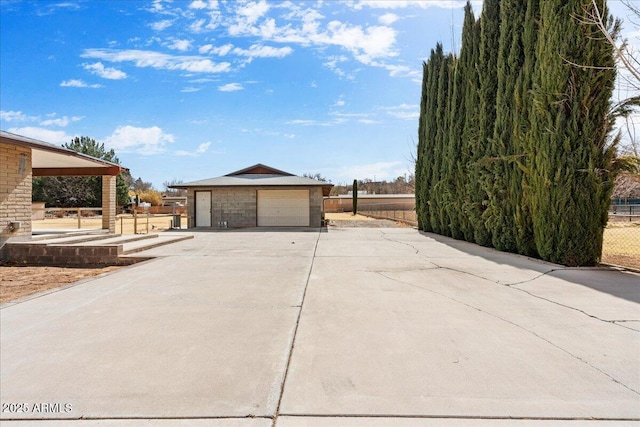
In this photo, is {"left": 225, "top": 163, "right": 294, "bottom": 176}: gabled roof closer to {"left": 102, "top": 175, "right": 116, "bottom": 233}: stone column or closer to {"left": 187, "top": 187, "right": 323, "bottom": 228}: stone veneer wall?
{"left": 187, "top": 187, "right": 323, "bottom": 228}: stone veneer wall

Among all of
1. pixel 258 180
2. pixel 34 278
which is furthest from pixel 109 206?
pixel 258 180

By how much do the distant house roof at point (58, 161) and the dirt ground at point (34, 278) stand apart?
3.08m

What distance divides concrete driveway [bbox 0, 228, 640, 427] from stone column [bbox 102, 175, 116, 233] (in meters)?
8.13

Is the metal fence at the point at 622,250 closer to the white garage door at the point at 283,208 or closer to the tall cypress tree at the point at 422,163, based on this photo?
the tall cypress tree at the point at 422,163

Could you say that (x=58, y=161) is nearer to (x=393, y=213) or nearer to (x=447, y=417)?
(x=447, y=417)

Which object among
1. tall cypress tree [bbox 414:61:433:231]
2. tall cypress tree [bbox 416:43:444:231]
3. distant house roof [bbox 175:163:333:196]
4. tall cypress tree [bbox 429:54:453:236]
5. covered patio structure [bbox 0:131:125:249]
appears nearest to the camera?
covered patio structure [bbox 0:131:125:249]

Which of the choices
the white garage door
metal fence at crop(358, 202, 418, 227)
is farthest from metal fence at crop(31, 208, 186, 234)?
metal fence at crop(358, 202, 418, 227)

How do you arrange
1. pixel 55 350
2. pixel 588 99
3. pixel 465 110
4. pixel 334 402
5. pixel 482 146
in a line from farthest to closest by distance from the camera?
pixel 465 110, pixel 482 146, pixel 588 99, pixel 55 350, pixel 334 402

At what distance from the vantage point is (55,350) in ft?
10.3

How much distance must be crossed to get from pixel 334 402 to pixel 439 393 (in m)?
0.74

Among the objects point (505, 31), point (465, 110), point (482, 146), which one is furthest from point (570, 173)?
point (465, 110)

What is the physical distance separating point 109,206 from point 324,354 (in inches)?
501

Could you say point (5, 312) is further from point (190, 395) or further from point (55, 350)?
point (190, 395)

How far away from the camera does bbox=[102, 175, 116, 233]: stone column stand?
12.8 metres
